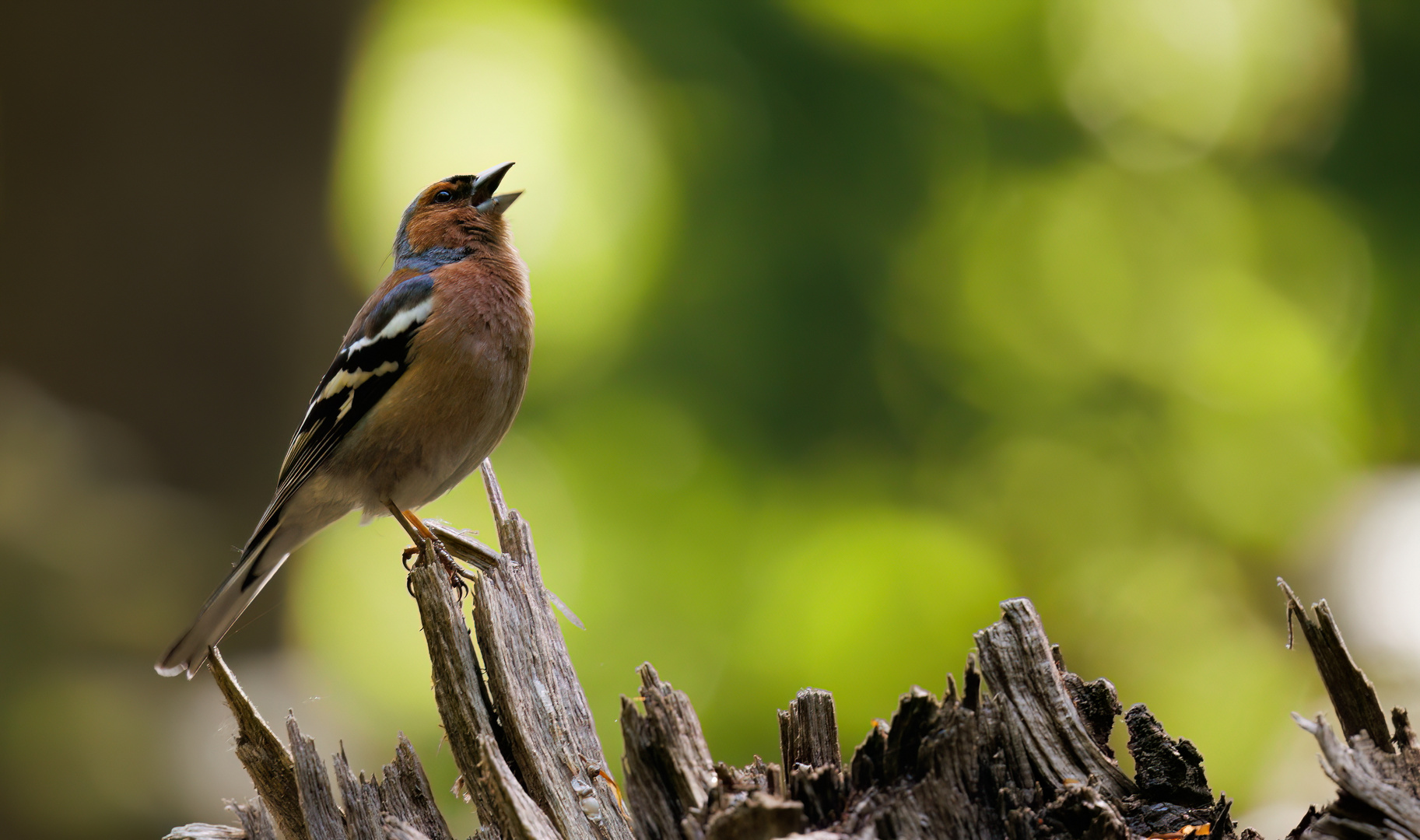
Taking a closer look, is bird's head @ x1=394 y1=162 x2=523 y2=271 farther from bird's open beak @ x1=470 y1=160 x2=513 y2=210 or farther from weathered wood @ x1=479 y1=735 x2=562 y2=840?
weathered wood @ x1=479 y1=735 x2=562 y2=840

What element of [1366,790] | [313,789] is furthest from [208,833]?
[1366,790]

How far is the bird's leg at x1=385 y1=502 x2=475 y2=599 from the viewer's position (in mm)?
3488

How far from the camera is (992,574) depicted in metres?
6.50

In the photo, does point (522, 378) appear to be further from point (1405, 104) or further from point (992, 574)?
point (1405, 104)

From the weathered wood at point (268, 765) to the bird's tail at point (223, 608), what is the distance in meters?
0.69

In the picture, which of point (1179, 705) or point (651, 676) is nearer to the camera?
point (651, 676)

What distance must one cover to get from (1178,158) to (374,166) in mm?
5971

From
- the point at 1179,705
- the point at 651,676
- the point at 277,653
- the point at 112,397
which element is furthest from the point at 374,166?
the point at 1179,705

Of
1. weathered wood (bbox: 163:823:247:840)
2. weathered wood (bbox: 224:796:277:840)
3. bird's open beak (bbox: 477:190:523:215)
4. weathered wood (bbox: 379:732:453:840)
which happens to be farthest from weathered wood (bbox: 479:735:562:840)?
bird's open beak (bbox: 477:190:523:215)

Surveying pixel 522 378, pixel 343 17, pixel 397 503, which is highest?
→ pixel 343 17

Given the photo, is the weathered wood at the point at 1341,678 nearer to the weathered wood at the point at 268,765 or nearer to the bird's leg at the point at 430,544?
the bird's leg at the point at 430,544

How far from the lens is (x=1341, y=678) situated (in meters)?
2.09

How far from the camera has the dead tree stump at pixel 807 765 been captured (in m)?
2.01

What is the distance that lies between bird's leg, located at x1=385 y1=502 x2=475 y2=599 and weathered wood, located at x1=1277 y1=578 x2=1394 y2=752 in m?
2.49
